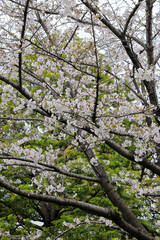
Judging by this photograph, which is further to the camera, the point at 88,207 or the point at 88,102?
the point at 88,102

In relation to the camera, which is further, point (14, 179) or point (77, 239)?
point (14, 179)

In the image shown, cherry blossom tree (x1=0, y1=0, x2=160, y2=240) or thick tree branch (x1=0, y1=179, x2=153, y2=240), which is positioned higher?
cherry blossom tree (x1=0, y1=0, x2=160, y2=240)

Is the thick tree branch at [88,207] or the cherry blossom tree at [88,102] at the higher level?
the cherry blossom tree at [88,102]

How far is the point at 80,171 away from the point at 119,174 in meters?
1.10

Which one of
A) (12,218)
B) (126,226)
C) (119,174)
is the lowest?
(126,226)

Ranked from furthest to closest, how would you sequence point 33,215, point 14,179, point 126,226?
point 33,215
point 14,179
point 126,226

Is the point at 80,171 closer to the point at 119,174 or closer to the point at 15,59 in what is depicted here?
the point at 119,174

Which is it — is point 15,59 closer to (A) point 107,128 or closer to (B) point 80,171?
(A) point 107,128

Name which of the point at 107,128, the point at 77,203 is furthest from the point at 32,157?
the point at 107,128

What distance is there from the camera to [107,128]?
3830 mm

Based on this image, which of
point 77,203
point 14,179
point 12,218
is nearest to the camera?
point 77,203

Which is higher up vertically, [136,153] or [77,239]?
[136,153]

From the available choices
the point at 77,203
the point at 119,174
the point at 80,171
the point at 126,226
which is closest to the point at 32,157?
the point at 77,203

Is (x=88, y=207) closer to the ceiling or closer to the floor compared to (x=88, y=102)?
closer to the floor
